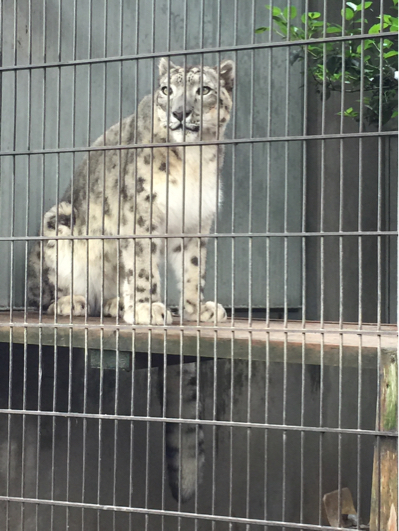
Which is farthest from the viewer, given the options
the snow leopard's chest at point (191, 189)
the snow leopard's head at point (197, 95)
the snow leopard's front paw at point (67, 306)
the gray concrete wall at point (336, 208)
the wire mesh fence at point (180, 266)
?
the gray concrete wall at point (336, 208)

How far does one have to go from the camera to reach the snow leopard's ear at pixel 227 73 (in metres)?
3.56

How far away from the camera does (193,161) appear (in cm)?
379

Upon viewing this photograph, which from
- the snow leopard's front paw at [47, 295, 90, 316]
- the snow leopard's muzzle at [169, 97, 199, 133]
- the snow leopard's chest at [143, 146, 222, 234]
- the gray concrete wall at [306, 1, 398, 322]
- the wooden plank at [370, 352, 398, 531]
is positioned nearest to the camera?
the wooden plank at [370, 352, 398, 531]

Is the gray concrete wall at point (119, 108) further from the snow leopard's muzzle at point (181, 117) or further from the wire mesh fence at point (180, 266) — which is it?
the snow leopard's muzzle at point (181, 117)

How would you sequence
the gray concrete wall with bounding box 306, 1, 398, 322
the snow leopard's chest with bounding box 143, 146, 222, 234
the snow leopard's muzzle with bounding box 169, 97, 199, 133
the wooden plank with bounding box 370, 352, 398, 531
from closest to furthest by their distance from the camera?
the wooden plank with bounding box 370, 352, 398, 531
the snow leopard's muzzle with bounding box 169, 97, 199, 133
the snow leopard's chest with bounding box 143, 146, 222, 234
the gray concrete wall with bounding box 306, 1, 398, 322

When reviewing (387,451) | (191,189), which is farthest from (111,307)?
(387,451)

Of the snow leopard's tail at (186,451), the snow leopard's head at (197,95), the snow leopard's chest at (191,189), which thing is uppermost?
the snow leopard's head at (197,95)

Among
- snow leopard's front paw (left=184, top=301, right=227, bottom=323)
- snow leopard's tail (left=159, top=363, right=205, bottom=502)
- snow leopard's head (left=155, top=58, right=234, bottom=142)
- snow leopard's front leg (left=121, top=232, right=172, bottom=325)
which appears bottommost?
snow leopard's tail (left=159, top=363, right=205, bottom=502)

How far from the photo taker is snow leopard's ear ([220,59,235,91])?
3559mm

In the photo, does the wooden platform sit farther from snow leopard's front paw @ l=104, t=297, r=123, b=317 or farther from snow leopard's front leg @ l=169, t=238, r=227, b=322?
snow leopard's front paw @ l=104, t=297, r=123, b=317

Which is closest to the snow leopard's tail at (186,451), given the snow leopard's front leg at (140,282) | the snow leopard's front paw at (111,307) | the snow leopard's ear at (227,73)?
the snow leopard's front leg at (140,282)

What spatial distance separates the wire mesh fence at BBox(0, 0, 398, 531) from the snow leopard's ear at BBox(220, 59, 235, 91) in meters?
0.01

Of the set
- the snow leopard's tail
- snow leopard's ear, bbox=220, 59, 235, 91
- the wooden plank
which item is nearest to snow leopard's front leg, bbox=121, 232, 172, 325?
the snow leopard's tail

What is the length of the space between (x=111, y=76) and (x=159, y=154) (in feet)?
4.37
